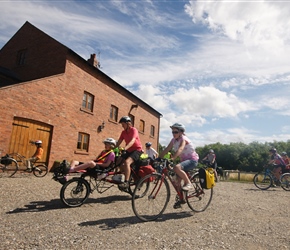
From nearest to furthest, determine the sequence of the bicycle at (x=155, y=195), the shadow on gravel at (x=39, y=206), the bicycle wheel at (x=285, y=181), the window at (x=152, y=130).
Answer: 1. the bicycle at (x=155, y=195)
2. the shadow on gravel at (x=39, y=206)
3. the bicycle wheel at (x=285, y=181)
4. the window at (x=152, y=130)

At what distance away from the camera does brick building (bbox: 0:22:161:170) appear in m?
11.3

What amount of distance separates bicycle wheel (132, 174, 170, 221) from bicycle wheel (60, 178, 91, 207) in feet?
4.39

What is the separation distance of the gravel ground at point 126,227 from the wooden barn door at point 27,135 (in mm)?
6439

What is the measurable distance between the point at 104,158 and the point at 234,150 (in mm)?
68797

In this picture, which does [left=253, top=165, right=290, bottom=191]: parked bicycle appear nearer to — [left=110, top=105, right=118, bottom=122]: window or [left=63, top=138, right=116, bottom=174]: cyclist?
[left=63, top=138, right=116, bottom=174]: cyclist

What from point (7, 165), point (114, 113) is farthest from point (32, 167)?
point (114, 113)

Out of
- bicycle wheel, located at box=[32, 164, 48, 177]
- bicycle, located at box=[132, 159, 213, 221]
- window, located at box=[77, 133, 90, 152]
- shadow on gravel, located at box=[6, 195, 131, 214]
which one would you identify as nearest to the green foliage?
window, located at box=[77, 133, 90, 152]

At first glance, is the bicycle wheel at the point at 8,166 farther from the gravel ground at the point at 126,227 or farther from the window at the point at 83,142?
the window at the point at 83,142

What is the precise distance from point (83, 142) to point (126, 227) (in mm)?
12837

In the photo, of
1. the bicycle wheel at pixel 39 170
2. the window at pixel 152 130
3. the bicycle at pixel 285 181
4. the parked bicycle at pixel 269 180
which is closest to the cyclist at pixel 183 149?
the parked bicycle at pixel 269 180

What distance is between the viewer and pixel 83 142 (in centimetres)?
1605

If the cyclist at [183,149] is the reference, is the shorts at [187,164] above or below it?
below

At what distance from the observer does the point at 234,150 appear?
68.0m

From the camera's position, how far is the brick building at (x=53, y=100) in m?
11.3
